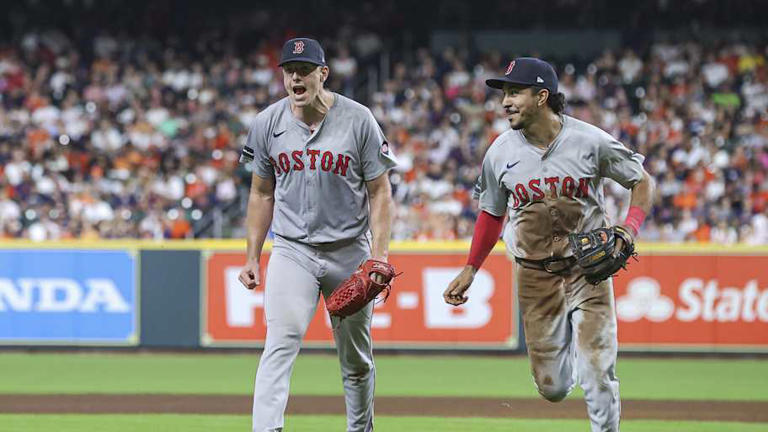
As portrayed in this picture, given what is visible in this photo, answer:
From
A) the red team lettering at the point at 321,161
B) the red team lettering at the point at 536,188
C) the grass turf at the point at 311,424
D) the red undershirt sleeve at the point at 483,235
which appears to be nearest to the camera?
the red team lettering at the point at 536,188

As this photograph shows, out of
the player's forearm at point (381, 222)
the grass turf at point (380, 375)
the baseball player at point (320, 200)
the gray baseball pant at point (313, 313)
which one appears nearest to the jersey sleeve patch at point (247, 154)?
the baseball player at point (320, 200)

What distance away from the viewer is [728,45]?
2278 centimetres

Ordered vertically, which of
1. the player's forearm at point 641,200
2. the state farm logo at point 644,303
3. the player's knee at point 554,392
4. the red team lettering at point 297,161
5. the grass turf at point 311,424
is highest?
the red team lettering at point 297,161

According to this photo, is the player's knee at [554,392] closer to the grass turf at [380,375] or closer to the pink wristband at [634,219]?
the pink wristband at [634,219]

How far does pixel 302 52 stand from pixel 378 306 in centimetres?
813

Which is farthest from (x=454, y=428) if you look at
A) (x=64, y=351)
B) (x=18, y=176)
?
(x=18, y=176)

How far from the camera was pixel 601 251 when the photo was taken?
622 cm

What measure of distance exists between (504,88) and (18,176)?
1493 cm

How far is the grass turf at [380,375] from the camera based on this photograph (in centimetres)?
1170

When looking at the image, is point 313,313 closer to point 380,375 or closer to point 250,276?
point 250,276

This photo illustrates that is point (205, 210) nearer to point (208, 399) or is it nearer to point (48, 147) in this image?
point (48, 147)

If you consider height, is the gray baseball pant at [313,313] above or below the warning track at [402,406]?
above

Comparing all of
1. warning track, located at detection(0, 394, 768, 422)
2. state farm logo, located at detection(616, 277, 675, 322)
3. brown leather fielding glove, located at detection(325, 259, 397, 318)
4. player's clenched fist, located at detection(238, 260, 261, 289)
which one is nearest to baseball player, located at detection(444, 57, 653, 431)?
brown leather fielding glove, located at detection(325, 259, 397, 318)

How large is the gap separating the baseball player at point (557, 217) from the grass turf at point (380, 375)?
4.79m
